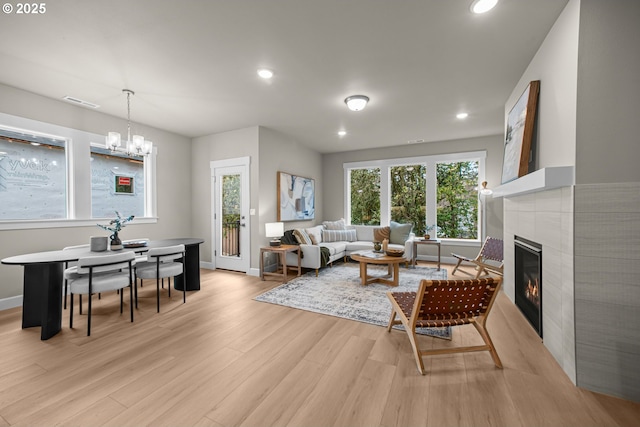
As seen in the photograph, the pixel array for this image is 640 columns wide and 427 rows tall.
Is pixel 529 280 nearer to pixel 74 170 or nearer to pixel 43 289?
pixel 43 289

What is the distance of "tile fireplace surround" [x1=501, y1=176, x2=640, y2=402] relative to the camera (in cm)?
168

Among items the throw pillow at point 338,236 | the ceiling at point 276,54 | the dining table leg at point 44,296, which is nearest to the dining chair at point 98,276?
the dining table leg at point 44,296

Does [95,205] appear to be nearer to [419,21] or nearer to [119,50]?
[119,50]

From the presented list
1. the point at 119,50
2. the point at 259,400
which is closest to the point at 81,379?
the point at 259,400

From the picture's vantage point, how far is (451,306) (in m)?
2.08

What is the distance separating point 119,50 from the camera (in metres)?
2.50

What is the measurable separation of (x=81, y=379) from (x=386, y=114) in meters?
4.62

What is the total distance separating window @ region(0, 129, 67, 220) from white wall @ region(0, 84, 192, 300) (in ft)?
0.83

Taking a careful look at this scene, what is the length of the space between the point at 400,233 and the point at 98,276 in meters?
5.09

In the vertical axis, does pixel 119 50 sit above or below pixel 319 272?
above

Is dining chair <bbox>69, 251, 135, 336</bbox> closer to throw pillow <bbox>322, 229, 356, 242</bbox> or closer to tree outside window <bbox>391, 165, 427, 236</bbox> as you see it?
throw pillow <bbox>322, 229, 356, 242</bbox>

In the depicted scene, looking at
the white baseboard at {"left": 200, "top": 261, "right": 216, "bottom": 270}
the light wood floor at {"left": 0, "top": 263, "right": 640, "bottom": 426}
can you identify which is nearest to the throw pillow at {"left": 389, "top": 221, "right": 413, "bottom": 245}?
the light wood floor at {"left": 0, "top": 263, "right": 640, "bottom": 426}

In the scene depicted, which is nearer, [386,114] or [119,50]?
[119,50]

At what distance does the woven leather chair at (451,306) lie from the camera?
198 cm
